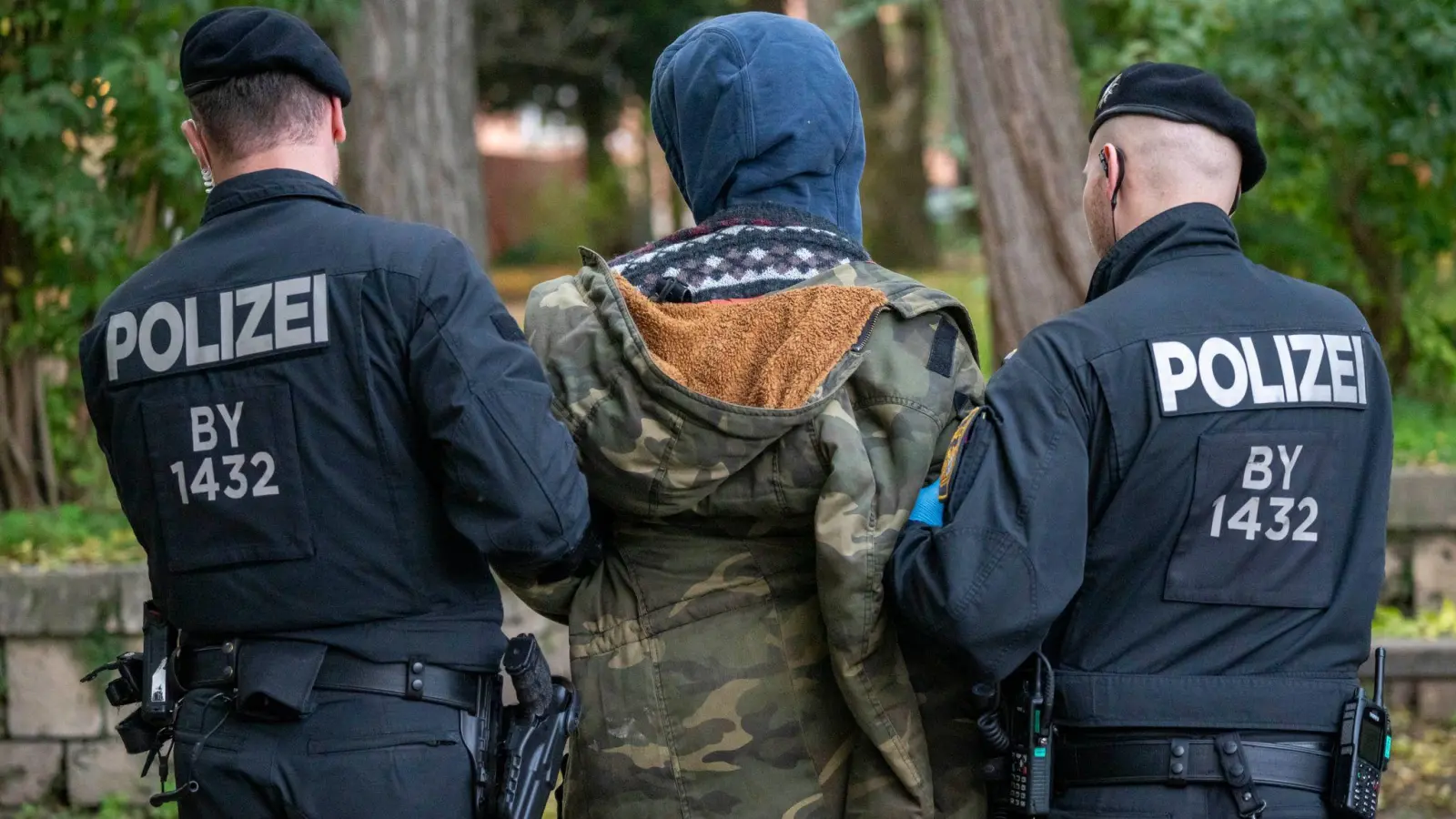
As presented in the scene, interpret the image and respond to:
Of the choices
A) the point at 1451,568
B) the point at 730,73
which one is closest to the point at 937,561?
the point at 730,73

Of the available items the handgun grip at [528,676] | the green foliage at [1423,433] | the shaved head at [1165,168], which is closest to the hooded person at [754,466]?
the handgun grip at [528,676]

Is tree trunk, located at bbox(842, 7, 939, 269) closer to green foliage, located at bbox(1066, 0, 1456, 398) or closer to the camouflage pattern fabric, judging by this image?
green foliage, located at bbox(1066, 0, 1456, 398)

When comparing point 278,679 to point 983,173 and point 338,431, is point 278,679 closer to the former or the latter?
point 338,431

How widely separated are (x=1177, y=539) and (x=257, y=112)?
1648mm

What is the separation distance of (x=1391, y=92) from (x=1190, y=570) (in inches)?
188

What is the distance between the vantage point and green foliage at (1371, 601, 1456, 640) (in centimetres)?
563

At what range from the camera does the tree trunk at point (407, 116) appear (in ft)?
21.2

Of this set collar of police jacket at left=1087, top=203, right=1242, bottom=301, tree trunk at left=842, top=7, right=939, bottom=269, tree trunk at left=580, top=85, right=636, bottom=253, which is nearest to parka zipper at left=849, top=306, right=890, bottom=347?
collar of police jacket at left=1087, top=203, right=1242, bottom=301

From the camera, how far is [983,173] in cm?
684

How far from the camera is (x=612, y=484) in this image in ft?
8.41

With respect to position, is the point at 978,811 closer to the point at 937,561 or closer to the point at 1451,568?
the point at 937,561

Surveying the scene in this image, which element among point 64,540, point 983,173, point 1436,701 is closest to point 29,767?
point 64,540

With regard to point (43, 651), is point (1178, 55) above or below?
above

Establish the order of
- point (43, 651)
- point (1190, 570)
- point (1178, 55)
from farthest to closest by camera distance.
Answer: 1. point (1178, 55)
2. point (43, 651)
3. point (1190, 570)
